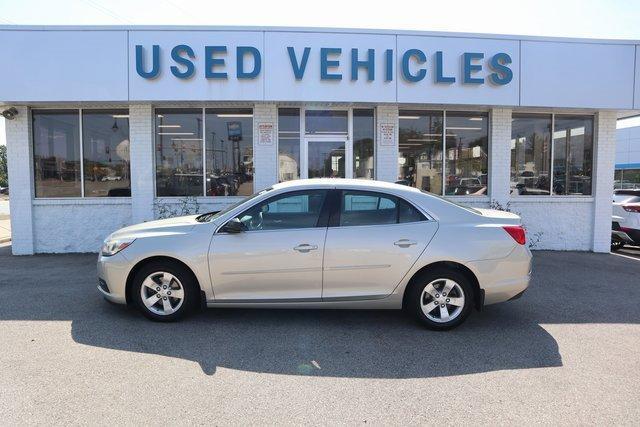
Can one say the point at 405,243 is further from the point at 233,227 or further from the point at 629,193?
the point at 629,193

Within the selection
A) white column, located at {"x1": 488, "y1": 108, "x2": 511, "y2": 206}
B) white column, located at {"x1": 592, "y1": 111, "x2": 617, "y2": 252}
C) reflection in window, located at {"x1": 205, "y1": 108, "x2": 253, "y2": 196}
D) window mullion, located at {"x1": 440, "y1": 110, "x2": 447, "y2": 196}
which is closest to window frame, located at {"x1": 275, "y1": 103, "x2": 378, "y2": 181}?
reflection in window, located at {"x1": 205, "y1": 108, "x2": 253, "y2": 196}

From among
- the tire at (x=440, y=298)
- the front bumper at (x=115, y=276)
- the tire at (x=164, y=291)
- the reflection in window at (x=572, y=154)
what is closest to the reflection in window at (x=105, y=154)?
the front bumper at (x=115, y=276)

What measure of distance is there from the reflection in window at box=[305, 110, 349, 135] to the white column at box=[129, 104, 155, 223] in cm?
339

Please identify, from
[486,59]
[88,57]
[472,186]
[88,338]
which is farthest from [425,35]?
[88,338]

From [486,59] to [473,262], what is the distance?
605 cm

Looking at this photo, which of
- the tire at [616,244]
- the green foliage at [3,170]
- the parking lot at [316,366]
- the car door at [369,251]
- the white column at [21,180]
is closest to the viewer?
the parking lot at [316,366]

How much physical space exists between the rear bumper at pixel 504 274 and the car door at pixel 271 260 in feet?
5.56

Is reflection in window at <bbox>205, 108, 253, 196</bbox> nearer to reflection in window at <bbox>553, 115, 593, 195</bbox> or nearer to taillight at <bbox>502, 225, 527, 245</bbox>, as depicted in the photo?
taillight at <bbox>502, 225, 527, 245</bbox>

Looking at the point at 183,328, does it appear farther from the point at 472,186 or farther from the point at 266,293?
the point at 472,186

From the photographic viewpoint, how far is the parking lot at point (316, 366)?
11.0ft

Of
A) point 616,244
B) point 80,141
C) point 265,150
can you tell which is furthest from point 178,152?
point 616,244

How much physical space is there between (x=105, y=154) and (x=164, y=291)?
618cm

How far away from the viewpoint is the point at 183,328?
16.4 ft

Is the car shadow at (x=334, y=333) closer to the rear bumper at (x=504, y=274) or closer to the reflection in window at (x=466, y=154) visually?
the rear bumper at (x=504, y=274)
